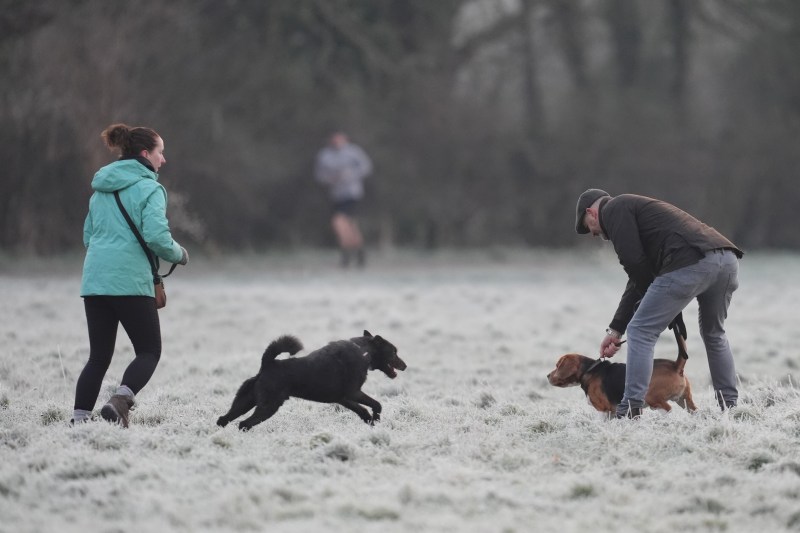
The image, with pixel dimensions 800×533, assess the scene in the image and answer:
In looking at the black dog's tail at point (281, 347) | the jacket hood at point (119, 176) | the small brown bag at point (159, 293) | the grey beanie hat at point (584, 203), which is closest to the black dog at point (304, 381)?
the black dog's tail at point (281, 347)

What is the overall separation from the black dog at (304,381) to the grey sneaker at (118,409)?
1.78 feet

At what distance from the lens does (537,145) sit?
25.3m

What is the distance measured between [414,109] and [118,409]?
59.9 feet

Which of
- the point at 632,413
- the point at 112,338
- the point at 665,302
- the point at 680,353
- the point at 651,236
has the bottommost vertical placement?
the point at 632,413

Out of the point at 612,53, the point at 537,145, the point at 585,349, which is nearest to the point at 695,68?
the point at 612,53

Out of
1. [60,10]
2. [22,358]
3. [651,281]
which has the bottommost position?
[22,358]

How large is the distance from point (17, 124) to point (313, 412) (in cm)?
1336

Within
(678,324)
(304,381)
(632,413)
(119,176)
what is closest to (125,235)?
(119,176)

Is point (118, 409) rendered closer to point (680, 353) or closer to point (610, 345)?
point (610, 345)

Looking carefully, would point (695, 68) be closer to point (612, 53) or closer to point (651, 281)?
point (612, 53)

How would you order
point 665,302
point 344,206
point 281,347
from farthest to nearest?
point 344,206, point 665,302, point 281,347

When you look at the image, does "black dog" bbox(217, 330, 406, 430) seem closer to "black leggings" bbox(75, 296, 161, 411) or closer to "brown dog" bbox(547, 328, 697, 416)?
"black leggings" bbox(75, 296, 161, 411)

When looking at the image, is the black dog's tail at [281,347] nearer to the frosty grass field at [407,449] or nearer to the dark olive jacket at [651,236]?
the frosty grass field at [407,449]

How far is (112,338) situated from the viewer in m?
6.96
